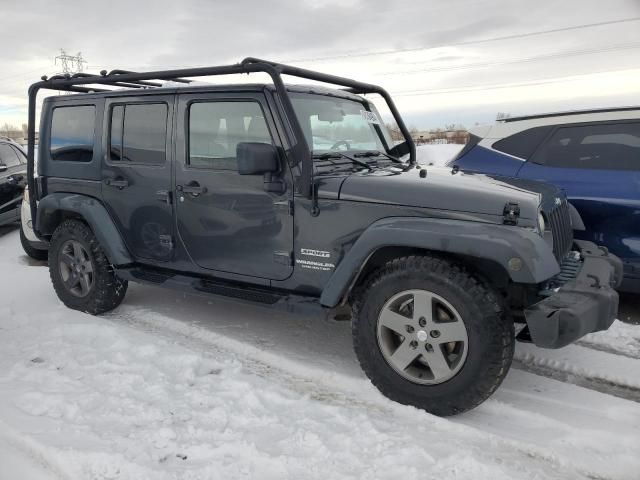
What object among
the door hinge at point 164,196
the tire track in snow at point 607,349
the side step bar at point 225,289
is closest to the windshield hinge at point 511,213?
the side step bar at point 225,289

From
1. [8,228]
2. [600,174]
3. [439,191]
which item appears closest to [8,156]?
[8,228]

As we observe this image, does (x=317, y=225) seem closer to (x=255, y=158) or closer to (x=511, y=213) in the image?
(x=255, y=158)

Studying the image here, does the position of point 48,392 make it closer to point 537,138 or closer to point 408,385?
point 408,385

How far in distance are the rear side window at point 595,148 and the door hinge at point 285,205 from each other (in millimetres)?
2687

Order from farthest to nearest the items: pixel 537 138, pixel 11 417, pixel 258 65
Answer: pixel 537 138 → pixel 258 65 → pixel 11 417

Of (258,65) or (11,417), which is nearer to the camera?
(11,417)

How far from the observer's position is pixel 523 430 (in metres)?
2.93

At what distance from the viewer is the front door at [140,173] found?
4.12 m

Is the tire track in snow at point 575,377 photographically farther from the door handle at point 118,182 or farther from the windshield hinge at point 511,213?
the door handle at point 118,182

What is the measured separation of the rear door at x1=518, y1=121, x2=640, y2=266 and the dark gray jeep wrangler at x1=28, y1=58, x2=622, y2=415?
0.49 m

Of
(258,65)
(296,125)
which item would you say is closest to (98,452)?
(296,125)

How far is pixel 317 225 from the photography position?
3410 mm

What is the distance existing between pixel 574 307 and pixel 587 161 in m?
2.44

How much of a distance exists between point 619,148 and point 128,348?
172 inches
